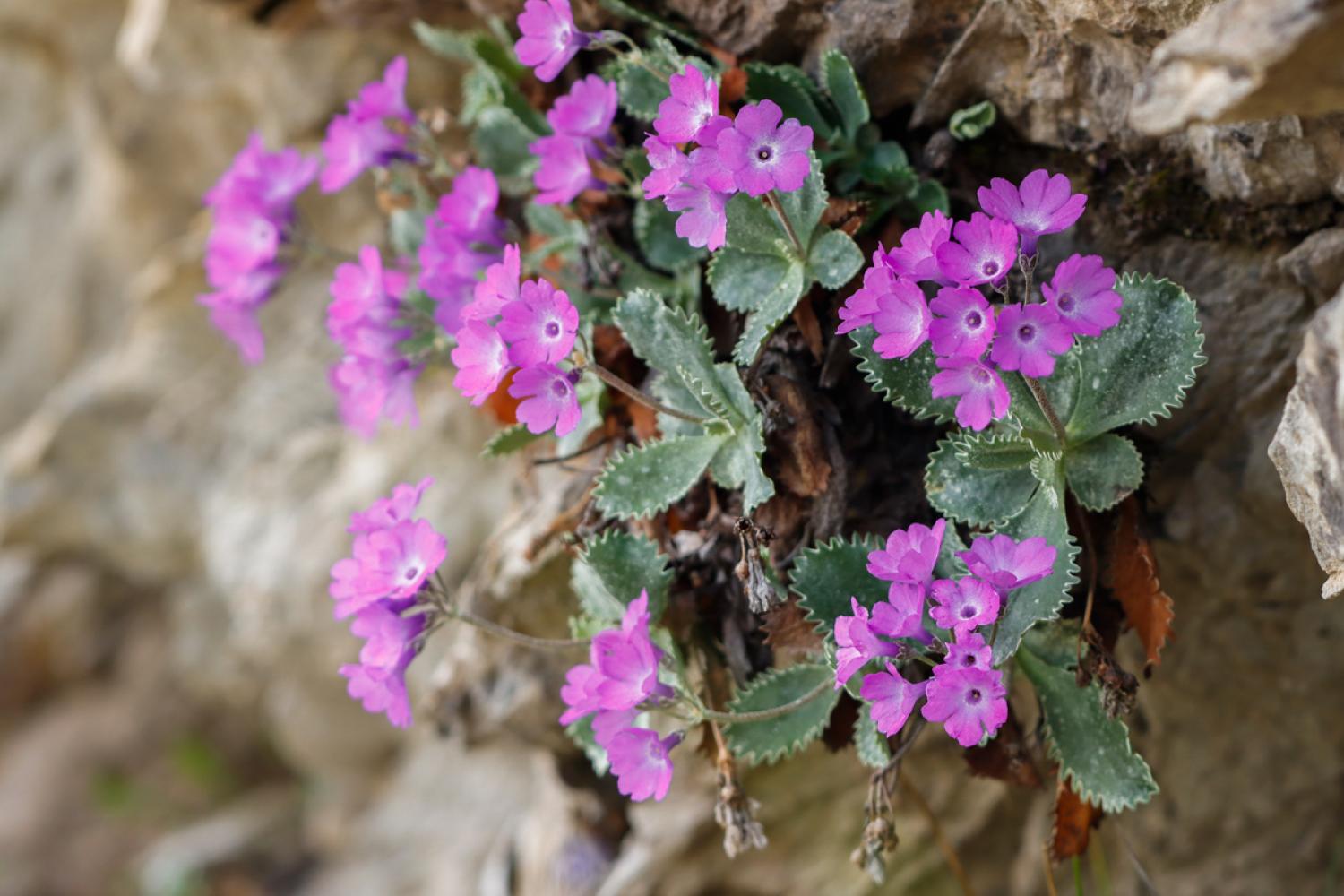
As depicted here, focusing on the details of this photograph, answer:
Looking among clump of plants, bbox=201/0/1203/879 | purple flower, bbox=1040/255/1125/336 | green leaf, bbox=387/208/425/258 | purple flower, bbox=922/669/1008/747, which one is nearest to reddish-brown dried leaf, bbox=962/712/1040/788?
clump of plants, bbox=201/0/1203/879

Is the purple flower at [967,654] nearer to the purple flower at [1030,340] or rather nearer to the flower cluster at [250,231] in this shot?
the purple flower at [1030,340]

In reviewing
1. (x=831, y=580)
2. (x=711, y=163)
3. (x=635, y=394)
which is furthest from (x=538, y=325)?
(x=831, y=580)

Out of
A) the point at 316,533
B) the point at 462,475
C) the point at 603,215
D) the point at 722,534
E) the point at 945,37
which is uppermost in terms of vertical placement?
the point at 945,37

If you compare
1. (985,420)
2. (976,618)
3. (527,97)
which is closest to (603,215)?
(527,97)

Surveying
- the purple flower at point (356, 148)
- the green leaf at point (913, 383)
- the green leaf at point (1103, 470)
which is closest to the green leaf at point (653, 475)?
the green leaf at point (913, 383)

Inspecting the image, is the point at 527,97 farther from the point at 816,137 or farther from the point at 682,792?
the point at 682,792
